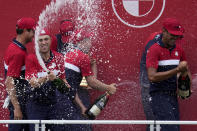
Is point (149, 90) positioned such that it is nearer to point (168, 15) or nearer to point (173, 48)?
point (173, 48)

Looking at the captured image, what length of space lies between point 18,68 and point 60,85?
1.70 feet

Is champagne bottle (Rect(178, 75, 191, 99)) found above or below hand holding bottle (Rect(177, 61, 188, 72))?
below

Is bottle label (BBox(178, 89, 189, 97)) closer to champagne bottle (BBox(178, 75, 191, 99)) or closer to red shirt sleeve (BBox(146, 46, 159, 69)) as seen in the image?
champagne bottle (BBox(178, 75, 191, 99))

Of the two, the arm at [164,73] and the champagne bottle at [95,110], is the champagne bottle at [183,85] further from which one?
the champagne bottle at [95,110]

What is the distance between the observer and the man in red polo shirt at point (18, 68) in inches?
244

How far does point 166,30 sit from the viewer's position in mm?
6289

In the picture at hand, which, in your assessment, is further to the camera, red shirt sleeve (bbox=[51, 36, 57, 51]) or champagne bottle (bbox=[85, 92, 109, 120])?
red shirt sleeve (bbox=[51, 36, 57, 51])

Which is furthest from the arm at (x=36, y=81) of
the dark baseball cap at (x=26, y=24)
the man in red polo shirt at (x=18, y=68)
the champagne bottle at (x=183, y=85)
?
the champagne bottle at (x=183, y=85)

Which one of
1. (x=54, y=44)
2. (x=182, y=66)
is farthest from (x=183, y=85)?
(x=54, y=44)

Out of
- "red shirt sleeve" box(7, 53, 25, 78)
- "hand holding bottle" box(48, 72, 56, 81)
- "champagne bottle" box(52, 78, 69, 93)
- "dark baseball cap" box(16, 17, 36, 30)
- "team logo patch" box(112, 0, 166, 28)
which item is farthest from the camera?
"team logo patch" box(112, 0, 166, 28)

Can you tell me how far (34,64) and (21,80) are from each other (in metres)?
0.34

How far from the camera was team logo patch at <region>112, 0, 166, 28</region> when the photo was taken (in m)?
7.08

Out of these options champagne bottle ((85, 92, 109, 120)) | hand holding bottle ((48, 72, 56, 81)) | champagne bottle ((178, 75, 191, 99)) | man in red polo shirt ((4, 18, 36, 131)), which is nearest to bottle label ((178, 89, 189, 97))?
champagne bottle ((178, 75, 191, 99))

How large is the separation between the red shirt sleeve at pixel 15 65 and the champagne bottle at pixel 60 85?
0.44 meters
